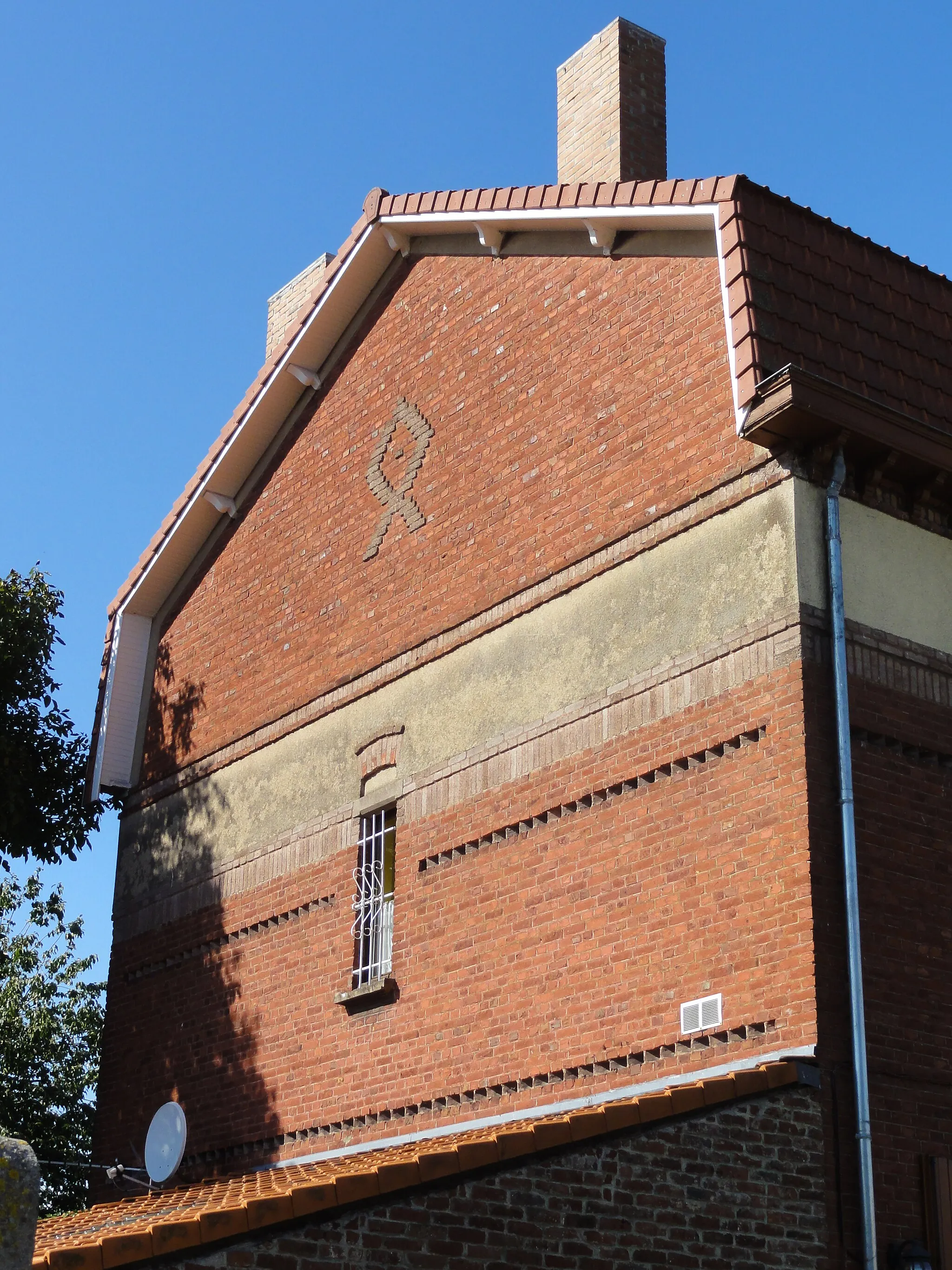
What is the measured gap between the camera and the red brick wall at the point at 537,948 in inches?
446

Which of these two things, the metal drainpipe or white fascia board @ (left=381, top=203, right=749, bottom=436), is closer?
the metal drainpipe

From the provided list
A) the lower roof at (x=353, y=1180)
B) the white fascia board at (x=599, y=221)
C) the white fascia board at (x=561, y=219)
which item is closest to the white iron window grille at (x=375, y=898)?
the lower roof at (x=353, y=1180)

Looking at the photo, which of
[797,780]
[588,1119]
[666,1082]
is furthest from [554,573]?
[588,1119]

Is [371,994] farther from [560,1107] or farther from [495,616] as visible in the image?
[495,616]

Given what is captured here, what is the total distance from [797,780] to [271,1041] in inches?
275

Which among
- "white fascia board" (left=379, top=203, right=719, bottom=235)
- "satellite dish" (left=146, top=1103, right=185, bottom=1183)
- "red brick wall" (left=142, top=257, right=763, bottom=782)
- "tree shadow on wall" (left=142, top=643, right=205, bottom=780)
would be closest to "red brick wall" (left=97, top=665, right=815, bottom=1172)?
"satellite dish" (left=146, top=1103, right=185, bottom=1183)

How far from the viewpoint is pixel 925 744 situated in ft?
39.3

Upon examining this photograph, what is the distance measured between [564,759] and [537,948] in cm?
154

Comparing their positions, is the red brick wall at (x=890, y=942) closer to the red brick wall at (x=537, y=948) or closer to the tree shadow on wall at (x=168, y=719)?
the red brick wall at (x=537, y=948)

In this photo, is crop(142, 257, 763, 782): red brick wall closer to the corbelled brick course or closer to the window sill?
the window sill

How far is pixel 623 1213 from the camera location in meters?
9.74

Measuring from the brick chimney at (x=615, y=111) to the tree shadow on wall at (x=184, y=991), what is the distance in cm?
736

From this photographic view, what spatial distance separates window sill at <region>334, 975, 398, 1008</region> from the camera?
14.4m

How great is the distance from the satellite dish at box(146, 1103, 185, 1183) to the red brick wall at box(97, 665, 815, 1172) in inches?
27.0
